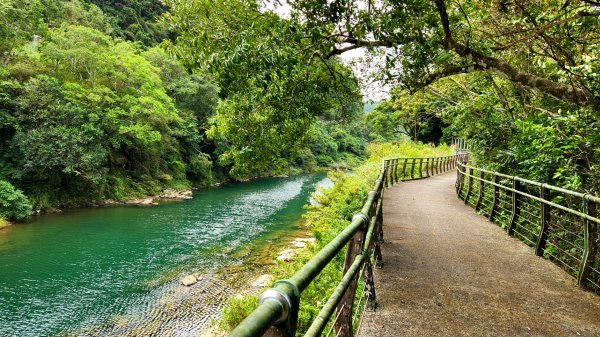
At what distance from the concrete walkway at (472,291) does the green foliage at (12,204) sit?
2211cm

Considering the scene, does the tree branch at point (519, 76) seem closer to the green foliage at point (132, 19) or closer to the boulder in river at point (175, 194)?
the boulder in river at point (175, 194)

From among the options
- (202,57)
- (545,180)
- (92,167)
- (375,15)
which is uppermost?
(375,15)

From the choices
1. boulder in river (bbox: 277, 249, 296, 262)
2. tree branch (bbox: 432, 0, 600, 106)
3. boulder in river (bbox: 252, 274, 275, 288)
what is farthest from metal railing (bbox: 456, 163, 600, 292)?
boulder in river (bbox: 277, 249, 296, 262)

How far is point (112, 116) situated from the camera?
26.7m

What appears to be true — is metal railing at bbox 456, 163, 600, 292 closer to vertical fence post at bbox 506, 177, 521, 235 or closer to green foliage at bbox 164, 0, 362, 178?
vertical fence post at bbox 506, 177, 521, 235

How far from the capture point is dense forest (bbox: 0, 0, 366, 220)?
8.08 meters

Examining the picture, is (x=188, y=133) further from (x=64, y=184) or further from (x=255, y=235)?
(x=255, y=235)

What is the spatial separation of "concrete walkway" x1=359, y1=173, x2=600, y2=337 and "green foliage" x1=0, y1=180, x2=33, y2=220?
22.1 meters

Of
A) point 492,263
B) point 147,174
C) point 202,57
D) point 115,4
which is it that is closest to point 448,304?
point 492,263

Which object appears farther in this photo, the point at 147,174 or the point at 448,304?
the point at 147,174

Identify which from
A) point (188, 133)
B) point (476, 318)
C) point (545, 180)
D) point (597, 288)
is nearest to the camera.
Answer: point (476, 318)

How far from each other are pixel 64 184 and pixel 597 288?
1176 inches

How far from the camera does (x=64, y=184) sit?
25734 mm

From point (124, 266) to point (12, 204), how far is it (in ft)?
36.9
